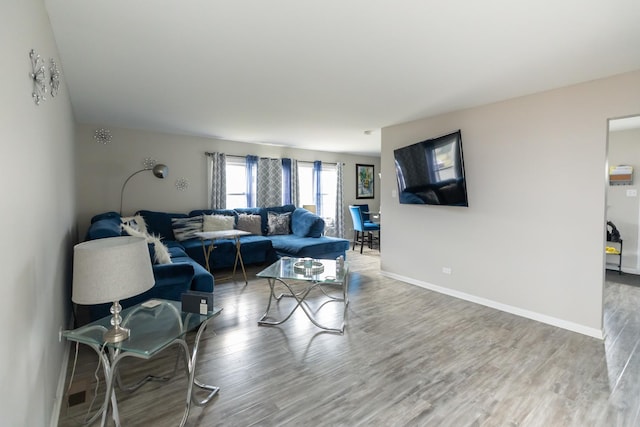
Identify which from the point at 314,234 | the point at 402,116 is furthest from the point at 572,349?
the point at 314,234

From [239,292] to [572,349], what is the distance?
3.46 metres

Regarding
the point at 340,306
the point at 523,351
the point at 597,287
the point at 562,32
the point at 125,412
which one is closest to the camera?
the point at 125,412

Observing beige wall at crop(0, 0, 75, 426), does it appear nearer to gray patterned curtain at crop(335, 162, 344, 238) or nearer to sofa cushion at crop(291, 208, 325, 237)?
sofa cushion at crop(291, 208, 325, 237)

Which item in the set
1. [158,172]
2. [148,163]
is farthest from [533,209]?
[148,163]

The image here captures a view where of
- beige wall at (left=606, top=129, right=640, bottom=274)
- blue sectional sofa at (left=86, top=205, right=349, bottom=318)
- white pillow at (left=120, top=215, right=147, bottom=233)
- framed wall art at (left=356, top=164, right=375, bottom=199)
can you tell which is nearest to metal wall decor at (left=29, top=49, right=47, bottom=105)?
blue sectional sofa at (left=86, top=205, right=349, bottom=318)

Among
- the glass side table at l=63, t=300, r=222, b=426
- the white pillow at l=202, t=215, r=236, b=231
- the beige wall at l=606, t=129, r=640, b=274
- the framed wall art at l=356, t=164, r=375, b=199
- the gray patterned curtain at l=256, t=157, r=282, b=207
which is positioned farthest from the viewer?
the framed wall art at l=356, t=164, r=375, b=199

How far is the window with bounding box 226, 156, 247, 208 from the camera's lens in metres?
5.89

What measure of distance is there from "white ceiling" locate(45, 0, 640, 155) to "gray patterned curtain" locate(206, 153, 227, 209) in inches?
74.3

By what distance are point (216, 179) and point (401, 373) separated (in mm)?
4550

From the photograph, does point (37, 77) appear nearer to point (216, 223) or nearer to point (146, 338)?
point (146, 338)

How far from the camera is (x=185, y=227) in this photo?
497 centimetres

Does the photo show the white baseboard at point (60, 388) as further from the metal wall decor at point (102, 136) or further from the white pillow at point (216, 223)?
the metal wall decor at point (102, 136)

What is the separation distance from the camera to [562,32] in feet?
6.30

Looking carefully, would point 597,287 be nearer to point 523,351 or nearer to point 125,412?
point 523,351
